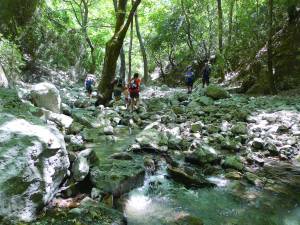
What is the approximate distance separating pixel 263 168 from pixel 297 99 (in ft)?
21.6

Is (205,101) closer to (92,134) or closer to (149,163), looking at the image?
(92,134)

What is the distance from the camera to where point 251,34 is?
1670cm

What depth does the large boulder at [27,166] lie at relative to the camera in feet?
12.6

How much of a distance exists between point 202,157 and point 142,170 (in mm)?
1720

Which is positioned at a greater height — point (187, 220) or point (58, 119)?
point (58, 119)

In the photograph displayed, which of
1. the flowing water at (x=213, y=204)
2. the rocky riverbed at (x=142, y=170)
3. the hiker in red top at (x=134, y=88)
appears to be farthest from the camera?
the hiker in red top at (x=134, y=88)

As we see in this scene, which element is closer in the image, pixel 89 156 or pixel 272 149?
pixel 89 156

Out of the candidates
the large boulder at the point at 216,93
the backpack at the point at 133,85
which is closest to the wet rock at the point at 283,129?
the large boulder at the point at 216,93

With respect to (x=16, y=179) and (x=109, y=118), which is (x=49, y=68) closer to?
(x=109, y=118)

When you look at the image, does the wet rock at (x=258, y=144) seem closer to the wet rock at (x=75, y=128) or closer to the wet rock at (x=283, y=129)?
the wet rock at (x=283, y=129)

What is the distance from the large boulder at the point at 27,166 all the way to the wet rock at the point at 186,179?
2226 mm

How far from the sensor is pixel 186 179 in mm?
6164

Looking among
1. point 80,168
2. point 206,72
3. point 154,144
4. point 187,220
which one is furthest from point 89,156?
point 206,72

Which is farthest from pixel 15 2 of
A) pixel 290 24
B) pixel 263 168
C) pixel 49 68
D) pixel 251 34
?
pixel 263 168
